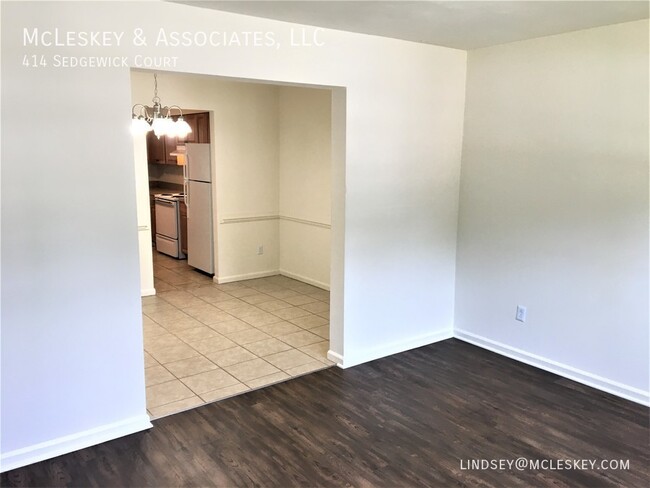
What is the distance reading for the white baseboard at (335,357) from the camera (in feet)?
12.6

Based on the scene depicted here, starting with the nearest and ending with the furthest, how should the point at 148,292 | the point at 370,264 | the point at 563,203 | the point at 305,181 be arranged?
the point at 563,203 < the point at 370,264 < the point at 148,292 < the point at 305,181

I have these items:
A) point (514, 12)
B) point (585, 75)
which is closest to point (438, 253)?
point (585, 75)

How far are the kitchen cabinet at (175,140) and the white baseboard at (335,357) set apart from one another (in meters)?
3.19

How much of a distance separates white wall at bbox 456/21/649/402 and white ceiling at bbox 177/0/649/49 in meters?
0.29

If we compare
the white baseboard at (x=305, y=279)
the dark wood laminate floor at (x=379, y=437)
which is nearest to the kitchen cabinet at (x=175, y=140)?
the white baseboard at (x=305, y=279)

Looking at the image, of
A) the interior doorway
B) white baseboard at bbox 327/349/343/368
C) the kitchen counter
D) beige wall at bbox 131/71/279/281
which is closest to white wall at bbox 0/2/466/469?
white baseboard at bbox 327/349/343/368

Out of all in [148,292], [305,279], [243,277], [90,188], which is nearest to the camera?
[90,188]

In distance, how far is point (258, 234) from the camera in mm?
6438

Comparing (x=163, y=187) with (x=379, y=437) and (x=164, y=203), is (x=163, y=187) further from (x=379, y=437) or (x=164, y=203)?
(x=379, y=437)

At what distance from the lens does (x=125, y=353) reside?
2.87 metres

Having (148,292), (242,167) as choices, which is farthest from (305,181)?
(148,292)

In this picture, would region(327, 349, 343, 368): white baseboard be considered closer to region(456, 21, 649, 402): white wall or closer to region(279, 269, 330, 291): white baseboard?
region(456, 21, 649, 402): white wall

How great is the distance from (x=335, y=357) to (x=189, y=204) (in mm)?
3556

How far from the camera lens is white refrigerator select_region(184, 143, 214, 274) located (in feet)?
20.3
